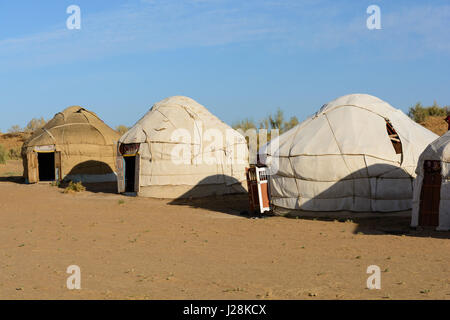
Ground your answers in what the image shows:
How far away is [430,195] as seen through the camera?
32.0 ft

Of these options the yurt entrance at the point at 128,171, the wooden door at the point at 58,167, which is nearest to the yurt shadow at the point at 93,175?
the wooden door at the point at 58,167

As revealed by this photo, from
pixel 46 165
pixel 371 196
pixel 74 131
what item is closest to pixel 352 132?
pixel 371 196

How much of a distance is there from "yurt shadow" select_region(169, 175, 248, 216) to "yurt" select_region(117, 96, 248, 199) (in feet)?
0.10

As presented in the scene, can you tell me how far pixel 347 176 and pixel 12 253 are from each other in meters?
6.55

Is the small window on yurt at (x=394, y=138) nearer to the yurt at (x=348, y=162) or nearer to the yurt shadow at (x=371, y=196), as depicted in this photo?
the yurt at (x=348, y=162)

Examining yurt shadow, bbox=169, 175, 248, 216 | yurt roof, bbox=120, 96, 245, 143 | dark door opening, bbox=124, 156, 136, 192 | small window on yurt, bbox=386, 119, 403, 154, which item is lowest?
yurt shadow, bbox=169, 175, 248, 216

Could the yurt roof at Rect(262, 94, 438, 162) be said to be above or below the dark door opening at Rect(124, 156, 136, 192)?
above

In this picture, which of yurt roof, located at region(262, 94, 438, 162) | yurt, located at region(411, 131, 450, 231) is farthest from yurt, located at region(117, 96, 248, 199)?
yurt, located at region(411, 131, 450, 231)

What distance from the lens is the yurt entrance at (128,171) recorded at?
16.3 m

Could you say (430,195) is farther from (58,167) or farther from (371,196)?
(58,167)

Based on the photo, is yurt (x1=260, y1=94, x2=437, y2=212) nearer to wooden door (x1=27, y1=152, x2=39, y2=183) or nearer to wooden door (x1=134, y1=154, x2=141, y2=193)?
wooden door (x1=134, y1=154, x2=141, y2=193)

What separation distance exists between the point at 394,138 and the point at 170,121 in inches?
278

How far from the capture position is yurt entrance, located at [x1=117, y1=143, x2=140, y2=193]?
1631cm
